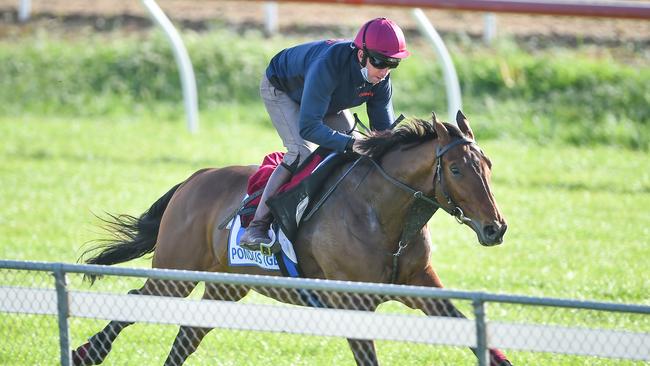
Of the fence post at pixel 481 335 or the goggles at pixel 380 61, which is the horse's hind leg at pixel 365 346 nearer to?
the fence post at pixel 481 335

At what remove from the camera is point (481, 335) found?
4.68 meters

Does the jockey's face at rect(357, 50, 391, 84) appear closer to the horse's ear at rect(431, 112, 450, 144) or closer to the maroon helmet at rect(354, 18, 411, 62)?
the maroon helmet at rect(354, 18, 411, 62)

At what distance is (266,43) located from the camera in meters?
16.9

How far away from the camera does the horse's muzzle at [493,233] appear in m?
5.50

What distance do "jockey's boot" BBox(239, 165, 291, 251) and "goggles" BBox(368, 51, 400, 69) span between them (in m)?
0.88

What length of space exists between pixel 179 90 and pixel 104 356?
1027cm

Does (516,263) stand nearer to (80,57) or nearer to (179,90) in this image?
(179,90)

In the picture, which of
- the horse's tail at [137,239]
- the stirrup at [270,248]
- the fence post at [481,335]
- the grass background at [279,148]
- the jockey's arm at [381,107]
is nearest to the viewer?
the fence post at [481,335]

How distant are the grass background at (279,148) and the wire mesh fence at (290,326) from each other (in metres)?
0.04

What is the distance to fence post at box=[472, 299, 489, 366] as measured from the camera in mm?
4656

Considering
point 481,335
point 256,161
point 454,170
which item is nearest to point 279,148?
point 256,161

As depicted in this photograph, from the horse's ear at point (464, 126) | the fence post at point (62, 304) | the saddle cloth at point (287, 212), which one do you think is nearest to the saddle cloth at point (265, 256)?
the saddle cloth at point (287, 212)

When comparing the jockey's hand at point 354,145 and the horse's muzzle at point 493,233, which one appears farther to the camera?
the jockey's hand at point 354,145

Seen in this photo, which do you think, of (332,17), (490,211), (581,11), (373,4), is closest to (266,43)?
(332,17)
